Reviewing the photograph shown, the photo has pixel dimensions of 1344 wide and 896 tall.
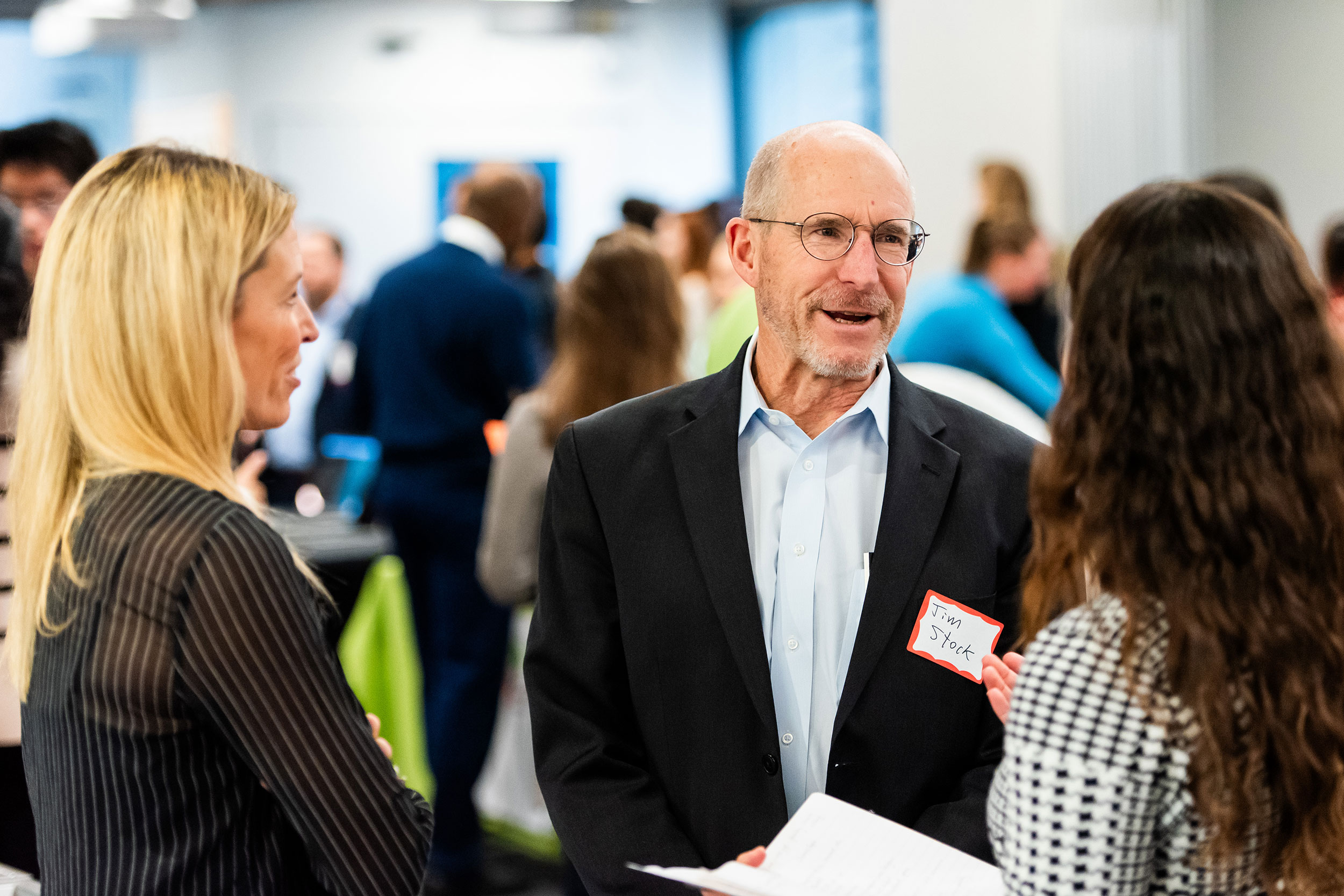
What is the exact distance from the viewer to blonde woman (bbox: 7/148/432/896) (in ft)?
3.90

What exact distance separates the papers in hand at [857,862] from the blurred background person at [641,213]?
446 cm

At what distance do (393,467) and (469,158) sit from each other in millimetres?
6598

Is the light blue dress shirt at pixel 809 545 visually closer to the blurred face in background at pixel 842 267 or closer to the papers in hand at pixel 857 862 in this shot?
the blurred face in background at pixel 842 267

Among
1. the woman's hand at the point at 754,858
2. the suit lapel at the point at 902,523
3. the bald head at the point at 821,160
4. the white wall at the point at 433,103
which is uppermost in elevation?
the white wall at the point at 433,103

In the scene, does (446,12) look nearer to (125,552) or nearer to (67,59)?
(67,59)

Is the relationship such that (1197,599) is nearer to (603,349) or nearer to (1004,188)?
(603,349)

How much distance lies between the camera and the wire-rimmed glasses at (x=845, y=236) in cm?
167

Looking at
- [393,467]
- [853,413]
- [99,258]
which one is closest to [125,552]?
[99,258]

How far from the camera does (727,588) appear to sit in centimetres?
156

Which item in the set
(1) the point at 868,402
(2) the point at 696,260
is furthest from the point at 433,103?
(1) the point at 868,402

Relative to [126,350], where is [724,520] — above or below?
below

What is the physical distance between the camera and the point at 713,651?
1.57 metres

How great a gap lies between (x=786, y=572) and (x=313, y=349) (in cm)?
544

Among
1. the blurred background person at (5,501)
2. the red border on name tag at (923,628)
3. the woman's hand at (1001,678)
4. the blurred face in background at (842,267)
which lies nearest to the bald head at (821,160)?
the blurred face in background at (842,267)
